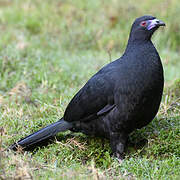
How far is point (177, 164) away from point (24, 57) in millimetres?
4039

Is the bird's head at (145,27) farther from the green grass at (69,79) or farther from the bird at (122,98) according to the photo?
the green grass at (69,79)

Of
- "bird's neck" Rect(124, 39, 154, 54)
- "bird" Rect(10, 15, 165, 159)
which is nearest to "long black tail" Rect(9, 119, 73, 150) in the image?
"bird" Rect(10, 15, 165, 159)

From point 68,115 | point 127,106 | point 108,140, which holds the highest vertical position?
point 127,106

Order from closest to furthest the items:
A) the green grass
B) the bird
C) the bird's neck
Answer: the green grass < the bird < the bird's neck

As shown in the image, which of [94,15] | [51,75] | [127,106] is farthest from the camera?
[94,15]

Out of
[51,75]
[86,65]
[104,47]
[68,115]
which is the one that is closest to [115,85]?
[68,115]

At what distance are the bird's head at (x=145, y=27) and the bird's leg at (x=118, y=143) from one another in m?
1.11

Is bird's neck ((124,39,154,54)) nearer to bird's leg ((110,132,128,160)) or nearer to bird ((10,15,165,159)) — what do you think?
bird ((10,15,165,159))

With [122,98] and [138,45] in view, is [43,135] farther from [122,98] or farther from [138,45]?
[138,45]

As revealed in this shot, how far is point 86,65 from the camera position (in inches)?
280

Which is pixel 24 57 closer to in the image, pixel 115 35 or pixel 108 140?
pixel 115 35

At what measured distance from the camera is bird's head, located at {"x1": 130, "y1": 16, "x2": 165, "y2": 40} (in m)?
4.15

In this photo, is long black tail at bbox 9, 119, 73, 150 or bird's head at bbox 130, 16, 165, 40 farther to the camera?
long black tail at bbox 9, 119, 73, 150

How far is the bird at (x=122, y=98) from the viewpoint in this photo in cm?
392
